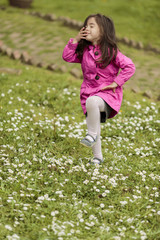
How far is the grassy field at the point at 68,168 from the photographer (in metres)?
3.83

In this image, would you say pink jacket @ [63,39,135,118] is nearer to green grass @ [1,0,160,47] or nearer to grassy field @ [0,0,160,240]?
grassy field @ [0,0,160,240]

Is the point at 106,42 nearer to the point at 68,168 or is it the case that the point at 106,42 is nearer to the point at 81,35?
the point at 81,35

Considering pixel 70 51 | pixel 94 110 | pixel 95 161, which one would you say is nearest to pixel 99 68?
pixel 70 51

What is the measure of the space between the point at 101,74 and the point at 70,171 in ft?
4.45

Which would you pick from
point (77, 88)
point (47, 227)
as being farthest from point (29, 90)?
point (47, 227)

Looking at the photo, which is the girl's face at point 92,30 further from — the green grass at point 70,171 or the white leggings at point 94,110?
the green grass at point 70,171

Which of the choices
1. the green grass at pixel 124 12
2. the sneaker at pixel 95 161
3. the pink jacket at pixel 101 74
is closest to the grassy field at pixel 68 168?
the sneaker at pixel 95 161

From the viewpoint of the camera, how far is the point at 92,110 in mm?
4566

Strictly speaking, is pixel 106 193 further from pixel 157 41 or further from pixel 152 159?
pixel 157 41

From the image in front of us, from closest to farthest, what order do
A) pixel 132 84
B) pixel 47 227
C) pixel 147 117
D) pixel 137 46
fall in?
1. pixel 47 227
2. pixel 147 117
3. pixel 132 84
4. pixel 137 46

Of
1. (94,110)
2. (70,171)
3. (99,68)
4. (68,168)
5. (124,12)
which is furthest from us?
(124,12)

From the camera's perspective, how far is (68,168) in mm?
5090

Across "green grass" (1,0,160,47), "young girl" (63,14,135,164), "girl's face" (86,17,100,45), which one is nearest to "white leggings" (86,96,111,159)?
"young girl" (63,14,135,164)

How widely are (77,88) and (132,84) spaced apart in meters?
1.77
